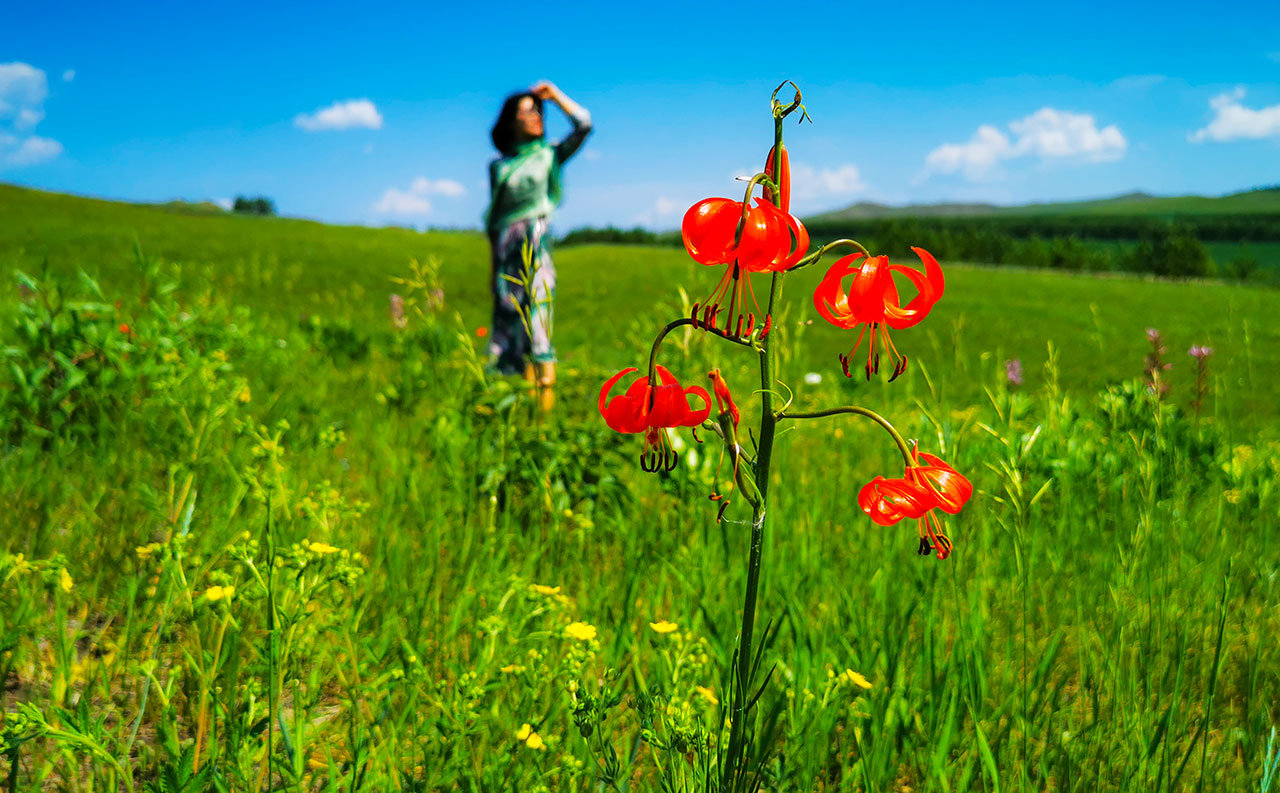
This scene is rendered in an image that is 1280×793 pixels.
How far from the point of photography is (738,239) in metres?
0.91

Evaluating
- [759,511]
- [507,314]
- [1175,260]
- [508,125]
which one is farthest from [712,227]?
[1175,260]

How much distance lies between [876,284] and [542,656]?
1.12m

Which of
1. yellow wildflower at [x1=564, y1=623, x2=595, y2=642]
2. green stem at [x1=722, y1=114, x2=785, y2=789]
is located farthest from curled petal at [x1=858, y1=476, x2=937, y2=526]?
yellow wildflower at [x1=564, y1=623, x2=595, y2=642]

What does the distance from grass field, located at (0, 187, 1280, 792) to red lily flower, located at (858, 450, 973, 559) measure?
0.15 metres

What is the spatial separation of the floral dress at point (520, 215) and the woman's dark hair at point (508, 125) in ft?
0.27

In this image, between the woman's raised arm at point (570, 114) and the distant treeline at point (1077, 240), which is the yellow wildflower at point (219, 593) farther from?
the distant treeline at point (1077, 240)

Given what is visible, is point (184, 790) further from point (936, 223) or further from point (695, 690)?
point (936, 223)

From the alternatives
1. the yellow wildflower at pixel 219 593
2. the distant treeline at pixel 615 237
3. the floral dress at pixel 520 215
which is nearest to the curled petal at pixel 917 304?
the yellow wildflower at pixel 219 593

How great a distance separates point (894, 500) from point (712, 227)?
1.43 feet

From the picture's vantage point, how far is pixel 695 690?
1.60 meters

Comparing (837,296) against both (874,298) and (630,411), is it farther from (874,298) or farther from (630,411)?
(630,411)

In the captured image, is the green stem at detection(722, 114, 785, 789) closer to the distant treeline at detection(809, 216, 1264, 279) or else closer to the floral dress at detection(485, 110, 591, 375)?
the floral dress at detection(485, 110, 591, 375)

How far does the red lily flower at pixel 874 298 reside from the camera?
0.94 meters

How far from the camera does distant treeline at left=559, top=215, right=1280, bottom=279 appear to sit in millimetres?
60031
